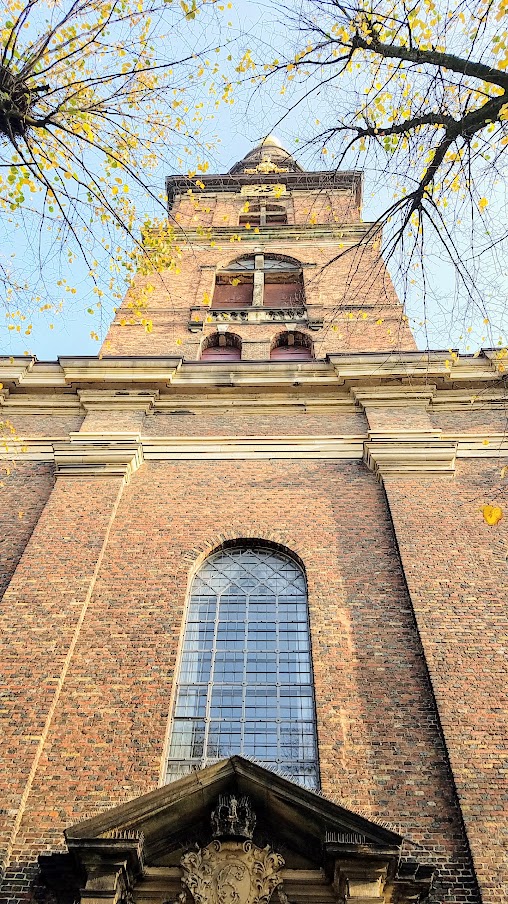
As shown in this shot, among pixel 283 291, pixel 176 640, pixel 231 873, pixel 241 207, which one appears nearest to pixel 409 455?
pixel 176 640

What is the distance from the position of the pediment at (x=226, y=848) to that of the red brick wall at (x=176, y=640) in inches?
29.9

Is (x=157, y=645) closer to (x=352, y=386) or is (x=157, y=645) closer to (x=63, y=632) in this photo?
(x=63, y=632)

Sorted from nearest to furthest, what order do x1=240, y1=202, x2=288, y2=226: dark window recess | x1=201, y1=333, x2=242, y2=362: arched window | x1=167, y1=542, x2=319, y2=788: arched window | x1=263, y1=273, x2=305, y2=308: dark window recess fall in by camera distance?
x1=167, y1=542, x2=319, y2=788: arched window
x1=201, y1=333, x2=242, y2=362: arched window
x1=263, y1=273, x2=305, y2=308: dark window recess
x1=240, y1=202, x2=288, y2=226: dark window recess

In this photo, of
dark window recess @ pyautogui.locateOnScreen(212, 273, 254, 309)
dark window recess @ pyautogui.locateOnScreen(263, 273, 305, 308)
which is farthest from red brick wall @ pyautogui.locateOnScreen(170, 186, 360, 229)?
dark window recess @ pyautogui.locateOnScreen(212, 273, 254, 309)

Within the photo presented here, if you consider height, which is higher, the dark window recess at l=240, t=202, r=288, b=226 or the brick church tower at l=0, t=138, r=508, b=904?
the dark window recess at l=240, t=202, r=288, b=226

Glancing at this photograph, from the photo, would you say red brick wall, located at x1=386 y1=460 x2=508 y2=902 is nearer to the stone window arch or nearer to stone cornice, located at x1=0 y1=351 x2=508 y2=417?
stone cornice, located at x1=0 y1=351 x2=508 y2=417

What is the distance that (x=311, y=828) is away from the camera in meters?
7.02

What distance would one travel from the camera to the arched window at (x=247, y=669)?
340 inches

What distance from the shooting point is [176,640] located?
9.45m

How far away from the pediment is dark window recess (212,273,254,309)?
42.9ft

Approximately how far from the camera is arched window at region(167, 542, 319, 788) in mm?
8641

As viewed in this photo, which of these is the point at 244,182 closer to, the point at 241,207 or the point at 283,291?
the point at 241,207

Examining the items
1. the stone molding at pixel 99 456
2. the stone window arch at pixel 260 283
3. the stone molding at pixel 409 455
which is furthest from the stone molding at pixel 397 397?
the stone window arch at pixel 260 283

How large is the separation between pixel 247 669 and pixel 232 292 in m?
12.0
